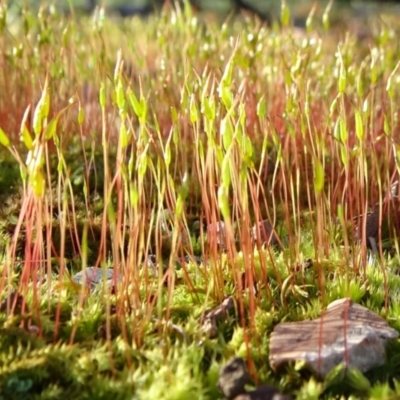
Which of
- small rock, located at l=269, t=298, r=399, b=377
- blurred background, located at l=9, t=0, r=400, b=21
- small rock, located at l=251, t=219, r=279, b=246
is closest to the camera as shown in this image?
small rock, located at l=269, t=298, r=399, b=377

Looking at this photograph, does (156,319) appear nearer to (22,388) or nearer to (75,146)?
(22,388)

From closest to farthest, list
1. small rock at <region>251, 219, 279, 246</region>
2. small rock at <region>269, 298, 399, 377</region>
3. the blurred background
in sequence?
small rock at <region>269, 298, 399, 377</region>, small rock at <region>251, 219, 279, 246</region>, the blurred background

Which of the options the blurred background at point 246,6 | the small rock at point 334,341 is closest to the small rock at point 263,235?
the small rock at point 334,341

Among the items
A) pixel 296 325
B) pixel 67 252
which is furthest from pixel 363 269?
pixel 67 252

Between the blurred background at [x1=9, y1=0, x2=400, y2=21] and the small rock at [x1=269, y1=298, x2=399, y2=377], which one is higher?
the blurred background at [x1=9, y1=0, x2=400, y2=21]

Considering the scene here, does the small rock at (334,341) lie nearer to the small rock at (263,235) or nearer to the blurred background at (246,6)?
the small rock at (263,235)

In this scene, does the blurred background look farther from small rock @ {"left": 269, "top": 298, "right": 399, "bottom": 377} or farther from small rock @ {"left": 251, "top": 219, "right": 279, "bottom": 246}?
small rock @ {"left": 269, "top": 298, "right": 399, "bottom": 377}

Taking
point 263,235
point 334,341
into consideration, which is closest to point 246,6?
point 263,235

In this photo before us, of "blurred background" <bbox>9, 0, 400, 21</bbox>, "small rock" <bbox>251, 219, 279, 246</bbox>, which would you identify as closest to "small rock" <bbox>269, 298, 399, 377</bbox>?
"small rock" <bbox>251, 219, 279, 246</bbox>

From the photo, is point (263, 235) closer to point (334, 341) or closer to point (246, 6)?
point (334, 341)
